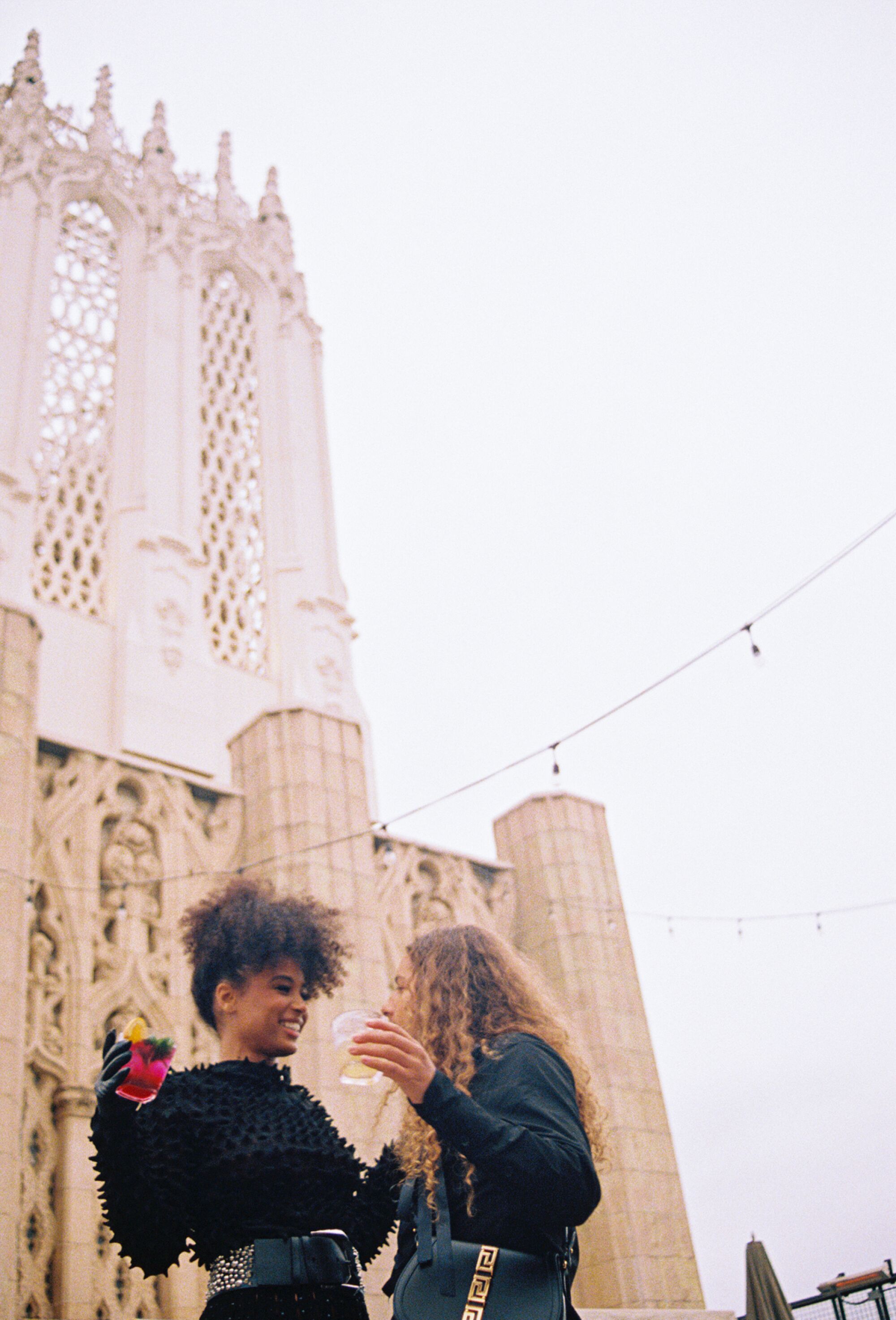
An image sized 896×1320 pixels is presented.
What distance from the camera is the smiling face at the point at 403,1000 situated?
193 cm

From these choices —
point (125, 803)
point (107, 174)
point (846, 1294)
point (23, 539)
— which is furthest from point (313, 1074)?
point (107, 174)

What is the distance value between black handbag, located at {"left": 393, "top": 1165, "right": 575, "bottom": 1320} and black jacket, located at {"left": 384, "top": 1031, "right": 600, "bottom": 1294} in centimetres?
2

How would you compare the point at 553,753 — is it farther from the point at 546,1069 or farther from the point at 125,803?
the point at 546,1069

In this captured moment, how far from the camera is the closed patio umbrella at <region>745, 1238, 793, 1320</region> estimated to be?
19.3ft

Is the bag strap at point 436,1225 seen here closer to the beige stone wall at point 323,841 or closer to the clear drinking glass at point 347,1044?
the clear drinking glass at point 347,1044

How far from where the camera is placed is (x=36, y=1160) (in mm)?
5402

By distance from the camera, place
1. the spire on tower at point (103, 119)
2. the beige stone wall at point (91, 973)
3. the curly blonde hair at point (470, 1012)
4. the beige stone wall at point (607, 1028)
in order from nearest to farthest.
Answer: the curly blonde hair at point (470, 1012) < the beige stone wall at point (91, 973) < the beige stone wall at point (607, 1028) < the spire on tower at point (103, 119)

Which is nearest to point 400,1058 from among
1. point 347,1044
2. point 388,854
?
point 347,1044

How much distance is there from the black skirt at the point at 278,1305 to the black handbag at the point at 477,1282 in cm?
12

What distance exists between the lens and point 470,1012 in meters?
1.87

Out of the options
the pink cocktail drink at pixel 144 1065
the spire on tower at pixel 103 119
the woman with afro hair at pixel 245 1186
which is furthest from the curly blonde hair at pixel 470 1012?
the spire on tower at pixel 103 119

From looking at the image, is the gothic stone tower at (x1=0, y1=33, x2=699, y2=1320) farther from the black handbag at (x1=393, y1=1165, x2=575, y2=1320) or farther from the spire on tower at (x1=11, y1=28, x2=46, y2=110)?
the black handbag at (x1=393, y1=1165, x2=575, y2=1320)

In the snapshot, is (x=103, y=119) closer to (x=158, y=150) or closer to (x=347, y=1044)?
(x=158, y=150)

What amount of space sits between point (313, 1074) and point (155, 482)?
5773mm
